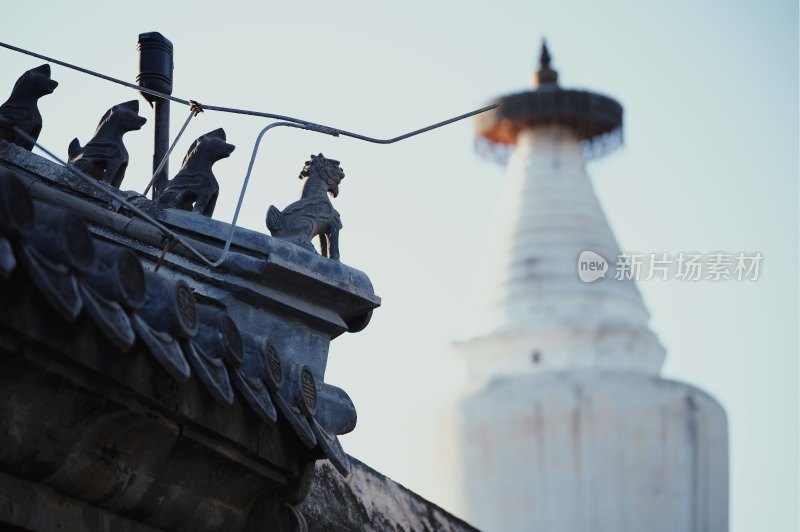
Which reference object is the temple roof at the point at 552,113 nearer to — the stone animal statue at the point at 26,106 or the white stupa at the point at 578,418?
the white stupa at the point at 578,418

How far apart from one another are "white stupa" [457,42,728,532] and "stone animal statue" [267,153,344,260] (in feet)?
83.8

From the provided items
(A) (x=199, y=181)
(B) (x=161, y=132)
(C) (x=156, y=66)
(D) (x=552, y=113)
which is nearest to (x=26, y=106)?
(A) (x=199, y=181)

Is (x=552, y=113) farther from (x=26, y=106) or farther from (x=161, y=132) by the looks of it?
(x=26, y=106)

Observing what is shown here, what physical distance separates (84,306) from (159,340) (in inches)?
17.0

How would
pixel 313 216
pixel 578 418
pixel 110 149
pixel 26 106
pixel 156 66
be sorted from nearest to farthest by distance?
pixel 26 106 < pixel 110 149 < pixel 313 216 < pixel 156 66 < pixel 578 418

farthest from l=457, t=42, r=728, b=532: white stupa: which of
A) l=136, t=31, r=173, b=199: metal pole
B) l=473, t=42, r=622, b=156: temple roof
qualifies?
l=136, t=31, r=173, b=199: metal pole

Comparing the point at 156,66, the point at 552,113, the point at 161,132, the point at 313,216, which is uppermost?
the point at 552,113

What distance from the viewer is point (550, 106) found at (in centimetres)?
3875

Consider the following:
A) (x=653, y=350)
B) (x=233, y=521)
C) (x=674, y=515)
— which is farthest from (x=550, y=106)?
(x=233, y=521)

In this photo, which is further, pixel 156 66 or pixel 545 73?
pixel 545 73

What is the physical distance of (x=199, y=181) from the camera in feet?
29.1

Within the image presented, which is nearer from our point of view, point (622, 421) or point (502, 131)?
point (622, 421)

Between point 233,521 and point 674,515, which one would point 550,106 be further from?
point 233,521

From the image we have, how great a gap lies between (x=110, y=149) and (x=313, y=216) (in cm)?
103
